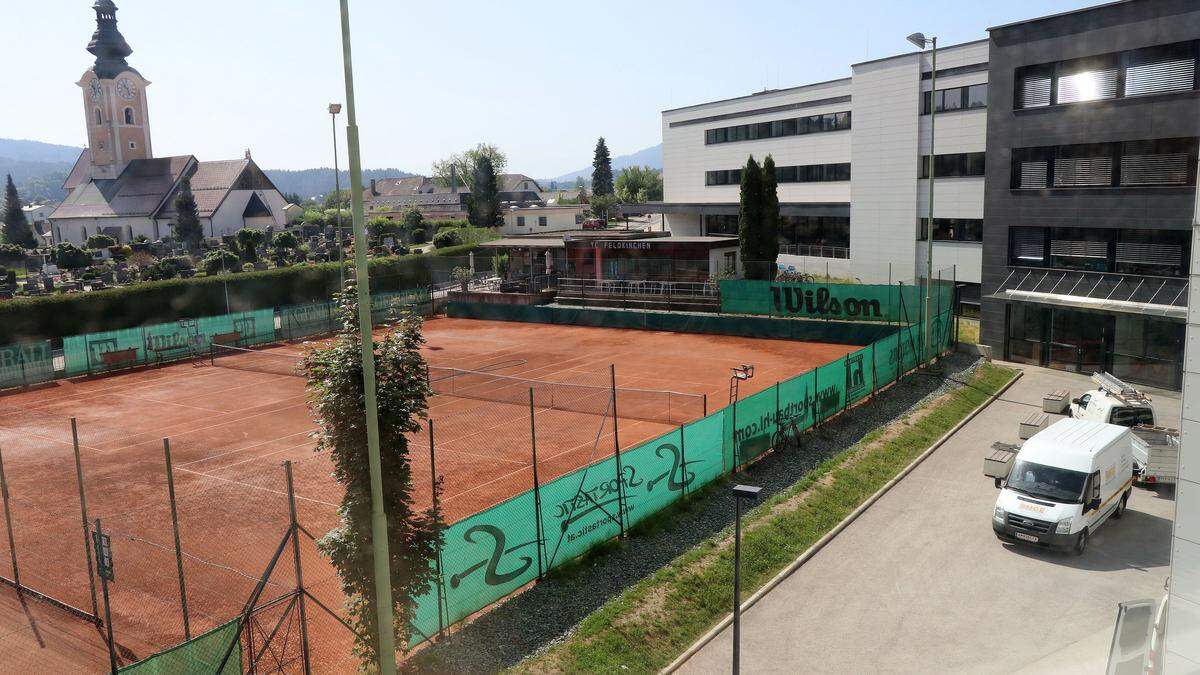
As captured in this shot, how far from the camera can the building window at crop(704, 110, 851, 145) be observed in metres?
57.2

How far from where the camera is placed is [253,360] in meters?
42.4

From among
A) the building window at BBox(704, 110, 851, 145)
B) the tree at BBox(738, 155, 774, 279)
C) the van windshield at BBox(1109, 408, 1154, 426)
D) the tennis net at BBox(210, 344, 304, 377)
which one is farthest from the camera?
the building window at BBox(704, 110, 851, 145)

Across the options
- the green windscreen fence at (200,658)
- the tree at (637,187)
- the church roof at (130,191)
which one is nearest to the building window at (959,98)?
the green windscreen fence at (200,658)

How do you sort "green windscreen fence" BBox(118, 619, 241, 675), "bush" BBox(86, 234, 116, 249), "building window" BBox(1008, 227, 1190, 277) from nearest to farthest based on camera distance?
"green windscreen fence" BBox(118, 619, 241, 675) → "building window" BBox(1008, 227, 1190, 277) → "bush" BBox(86, 234, 116, 249)

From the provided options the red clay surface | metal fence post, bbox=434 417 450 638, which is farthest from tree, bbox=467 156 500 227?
metal fence post, bbox=434 417 450 638

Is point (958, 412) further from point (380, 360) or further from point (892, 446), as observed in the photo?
point (380, 360)

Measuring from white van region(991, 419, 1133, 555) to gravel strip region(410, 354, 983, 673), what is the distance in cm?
523

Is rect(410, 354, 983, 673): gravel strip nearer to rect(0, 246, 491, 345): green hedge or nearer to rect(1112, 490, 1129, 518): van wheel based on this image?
rect(1112, 490, 1129, 518): van wheel

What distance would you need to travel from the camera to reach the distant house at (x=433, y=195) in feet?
429

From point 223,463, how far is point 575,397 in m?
11.7

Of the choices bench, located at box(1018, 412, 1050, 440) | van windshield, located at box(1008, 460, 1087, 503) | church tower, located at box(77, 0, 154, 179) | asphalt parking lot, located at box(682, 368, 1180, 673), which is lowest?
asphalt parking lot, located at box(682, 368, 1180, 673)

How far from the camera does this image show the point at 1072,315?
33594 mm

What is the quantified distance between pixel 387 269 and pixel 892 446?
149ft

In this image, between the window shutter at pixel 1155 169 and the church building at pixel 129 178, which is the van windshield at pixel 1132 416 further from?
the church building at pixel 129 178
